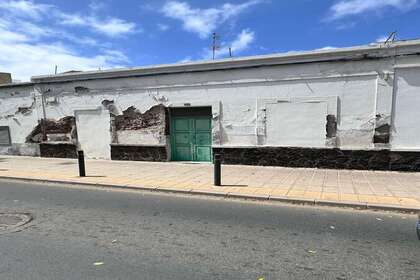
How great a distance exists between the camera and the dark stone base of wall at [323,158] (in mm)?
9680

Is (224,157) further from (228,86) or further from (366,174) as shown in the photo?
(366,174)

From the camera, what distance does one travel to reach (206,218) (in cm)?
567

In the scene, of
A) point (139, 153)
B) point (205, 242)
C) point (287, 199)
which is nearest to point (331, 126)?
point (287, 199)

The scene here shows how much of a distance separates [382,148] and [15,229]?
10.3 meters

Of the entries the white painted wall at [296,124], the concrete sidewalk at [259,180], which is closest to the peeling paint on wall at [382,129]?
the concrete sidewalk at [259,180]

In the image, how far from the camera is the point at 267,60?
10680mm

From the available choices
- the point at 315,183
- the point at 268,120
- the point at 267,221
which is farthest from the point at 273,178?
the point at 267,221

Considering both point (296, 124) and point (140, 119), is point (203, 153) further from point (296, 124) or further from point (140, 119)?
point (296, 124)

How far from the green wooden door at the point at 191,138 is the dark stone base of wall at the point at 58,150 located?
5.34 metres

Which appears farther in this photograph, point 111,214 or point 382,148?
point 382,148

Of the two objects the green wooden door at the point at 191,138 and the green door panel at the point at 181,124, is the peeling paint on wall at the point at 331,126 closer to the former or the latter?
the green wooden door at the point at 191,138

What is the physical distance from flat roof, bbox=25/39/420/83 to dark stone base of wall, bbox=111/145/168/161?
3143 millimetres

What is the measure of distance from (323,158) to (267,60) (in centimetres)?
402

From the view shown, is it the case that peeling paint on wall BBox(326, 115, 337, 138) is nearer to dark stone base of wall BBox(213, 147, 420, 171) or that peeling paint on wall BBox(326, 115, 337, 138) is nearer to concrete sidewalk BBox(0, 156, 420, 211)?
dark stone base of wall BBox(213, 147, 420, 171)
